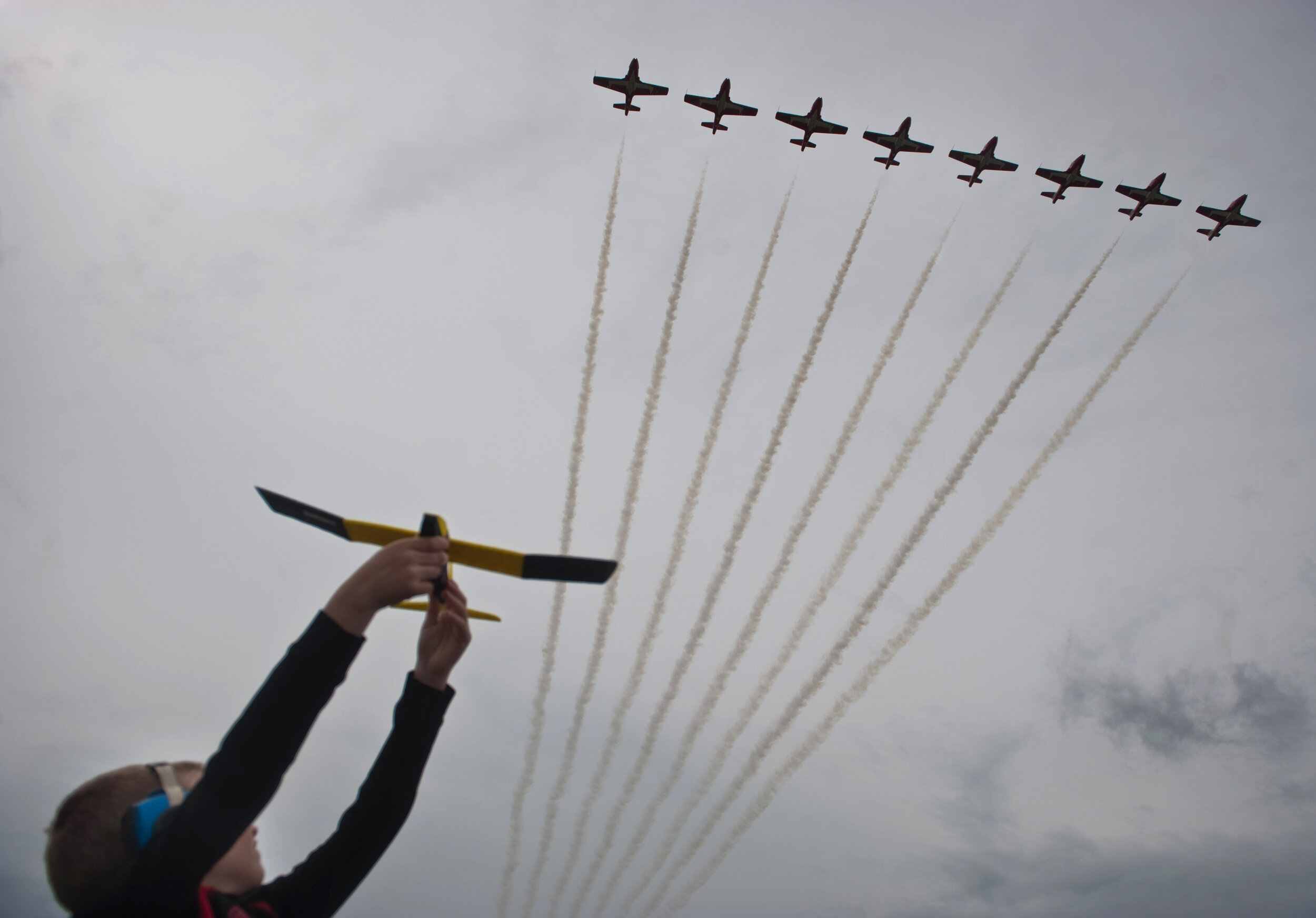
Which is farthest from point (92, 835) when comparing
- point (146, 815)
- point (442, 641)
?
point (442, 641)

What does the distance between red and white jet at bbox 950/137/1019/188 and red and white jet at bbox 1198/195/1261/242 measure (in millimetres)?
13278

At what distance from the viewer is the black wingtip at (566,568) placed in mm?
3885

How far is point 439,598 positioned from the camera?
368cm

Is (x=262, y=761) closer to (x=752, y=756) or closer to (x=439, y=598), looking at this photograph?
(x=439, y=598)

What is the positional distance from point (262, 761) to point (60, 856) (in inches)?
56.3

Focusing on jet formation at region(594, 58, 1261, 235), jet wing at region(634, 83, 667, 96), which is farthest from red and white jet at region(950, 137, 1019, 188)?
jet wing at region(634, 83, 667, 96)

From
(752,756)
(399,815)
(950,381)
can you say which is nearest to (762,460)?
(950,381)

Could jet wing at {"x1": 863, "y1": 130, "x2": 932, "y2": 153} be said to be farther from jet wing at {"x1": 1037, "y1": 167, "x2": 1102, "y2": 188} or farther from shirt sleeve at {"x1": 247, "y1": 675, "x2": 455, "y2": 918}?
shirt sleeve at {"x1": 247, "y1": 675, "x2": 455, "y2": 918}

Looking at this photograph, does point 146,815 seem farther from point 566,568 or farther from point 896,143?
point 896,143

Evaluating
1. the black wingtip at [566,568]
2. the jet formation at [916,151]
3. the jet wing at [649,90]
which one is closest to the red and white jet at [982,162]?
the jet formation at [916,151]

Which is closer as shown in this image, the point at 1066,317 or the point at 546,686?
the point at 1066,317

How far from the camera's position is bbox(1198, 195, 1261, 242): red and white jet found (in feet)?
138

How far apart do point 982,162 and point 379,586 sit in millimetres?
52089

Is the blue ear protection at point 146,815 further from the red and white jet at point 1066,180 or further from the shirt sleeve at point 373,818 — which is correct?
the red and white jet at point 1066,180
